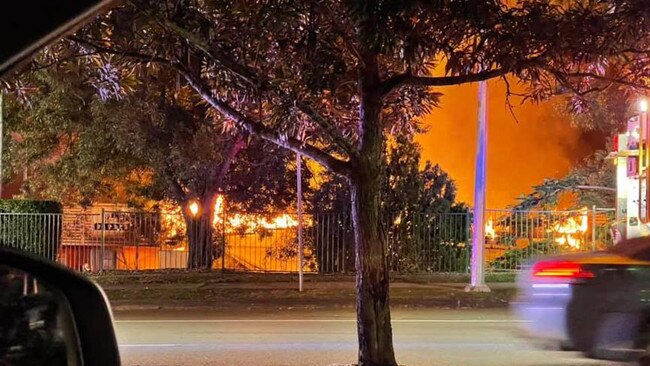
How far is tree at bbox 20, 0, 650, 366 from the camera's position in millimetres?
7152

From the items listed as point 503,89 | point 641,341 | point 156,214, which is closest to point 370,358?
point 641,341

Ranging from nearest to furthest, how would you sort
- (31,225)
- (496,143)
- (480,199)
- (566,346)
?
(566,346) → (480,199) → (31,225) → (496,143)

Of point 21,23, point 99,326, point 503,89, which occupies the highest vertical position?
point 503,89

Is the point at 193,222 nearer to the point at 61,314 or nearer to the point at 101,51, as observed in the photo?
the point at 101,51

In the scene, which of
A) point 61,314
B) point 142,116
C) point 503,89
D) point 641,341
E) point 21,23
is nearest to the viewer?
point 61,314

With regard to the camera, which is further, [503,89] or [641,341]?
[503,89]

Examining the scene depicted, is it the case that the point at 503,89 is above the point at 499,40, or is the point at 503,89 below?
above

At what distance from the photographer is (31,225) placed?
64.5ft

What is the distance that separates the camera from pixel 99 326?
226cm

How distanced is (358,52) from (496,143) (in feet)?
55.0

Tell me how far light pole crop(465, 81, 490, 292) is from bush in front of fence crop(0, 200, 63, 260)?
11.0 metres

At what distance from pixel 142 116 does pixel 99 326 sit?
49.6ft

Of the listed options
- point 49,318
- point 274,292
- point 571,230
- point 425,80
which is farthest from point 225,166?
point 49,318

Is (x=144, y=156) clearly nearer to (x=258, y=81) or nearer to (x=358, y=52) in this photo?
(x=258, y=81)
